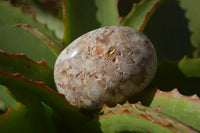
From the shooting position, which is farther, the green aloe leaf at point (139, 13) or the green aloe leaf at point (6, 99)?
the green aloe leaf at point (139, 13)

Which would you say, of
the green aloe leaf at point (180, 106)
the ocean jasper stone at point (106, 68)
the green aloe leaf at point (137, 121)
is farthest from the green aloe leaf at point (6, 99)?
the green aloe leaf at point (180, 106)

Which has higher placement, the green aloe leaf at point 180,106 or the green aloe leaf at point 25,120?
the green aloe leaf at point 180,106

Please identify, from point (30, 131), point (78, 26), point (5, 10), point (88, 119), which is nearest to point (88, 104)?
point (88, 119)

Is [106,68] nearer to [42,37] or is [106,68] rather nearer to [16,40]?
[42,37]

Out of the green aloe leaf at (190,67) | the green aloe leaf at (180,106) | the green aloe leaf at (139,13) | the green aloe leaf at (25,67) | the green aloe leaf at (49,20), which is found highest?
the green aloe leaf at (139,13)

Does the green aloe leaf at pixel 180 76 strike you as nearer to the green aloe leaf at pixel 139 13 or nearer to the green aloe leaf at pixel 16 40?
the green aloe leaf at pixel 139 13

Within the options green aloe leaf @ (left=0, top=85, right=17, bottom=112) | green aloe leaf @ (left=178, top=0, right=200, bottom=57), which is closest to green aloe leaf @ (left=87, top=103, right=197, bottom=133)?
green aloe leaf @ (left=0, top=85, right=17, bottom=112)
